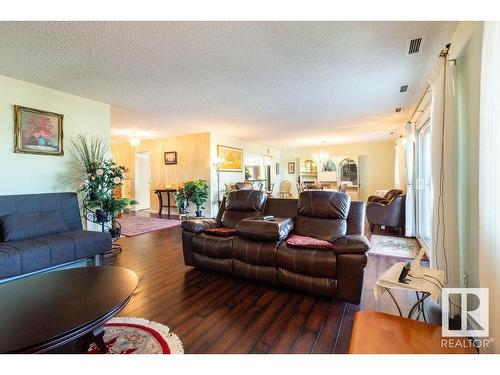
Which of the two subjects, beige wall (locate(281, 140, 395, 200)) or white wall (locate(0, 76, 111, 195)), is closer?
white wall (locate(0, 76, 111, 195))

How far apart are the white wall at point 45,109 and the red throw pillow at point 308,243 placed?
3.54 meters

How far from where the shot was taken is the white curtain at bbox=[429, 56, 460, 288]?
1.93 m

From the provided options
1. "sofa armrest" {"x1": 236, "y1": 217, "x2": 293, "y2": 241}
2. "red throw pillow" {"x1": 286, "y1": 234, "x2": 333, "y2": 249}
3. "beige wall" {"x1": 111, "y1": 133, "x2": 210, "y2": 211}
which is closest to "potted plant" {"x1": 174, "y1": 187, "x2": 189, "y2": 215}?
"beige wall" {"x1": 111, "y1": 133, "x2": 210, "y2": 211}

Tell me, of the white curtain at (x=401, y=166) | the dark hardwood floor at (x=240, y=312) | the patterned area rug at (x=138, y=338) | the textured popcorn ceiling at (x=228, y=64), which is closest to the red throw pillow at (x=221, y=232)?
the dark hardwood floor at (x=240, y=312)

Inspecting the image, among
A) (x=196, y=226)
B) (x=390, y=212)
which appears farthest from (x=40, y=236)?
(x=390, y=212)

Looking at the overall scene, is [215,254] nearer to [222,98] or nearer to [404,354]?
[404,354]

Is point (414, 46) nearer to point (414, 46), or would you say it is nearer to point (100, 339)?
point (414, 46)

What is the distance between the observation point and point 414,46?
2.38m

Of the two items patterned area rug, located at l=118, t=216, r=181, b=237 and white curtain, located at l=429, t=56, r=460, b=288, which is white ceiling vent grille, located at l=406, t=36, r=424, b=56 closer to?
white curtain, located at l=429, t=56, r=460, b=288

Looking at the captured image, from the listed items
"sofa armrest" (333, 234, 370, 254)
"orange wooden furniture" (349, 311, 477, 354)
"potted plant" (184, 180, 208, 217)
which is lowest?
"orange wooden furniture" (349, 311, 477, 354)

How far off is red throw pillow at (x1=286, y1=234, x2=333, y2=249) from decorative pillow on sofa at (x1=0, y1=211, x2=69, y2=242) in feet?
9.29

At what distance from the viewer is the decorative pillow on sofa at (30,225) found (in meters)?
2.58

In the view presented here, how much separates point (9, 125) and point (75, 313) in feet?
10.5

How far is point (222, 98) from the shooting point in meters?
3.88
